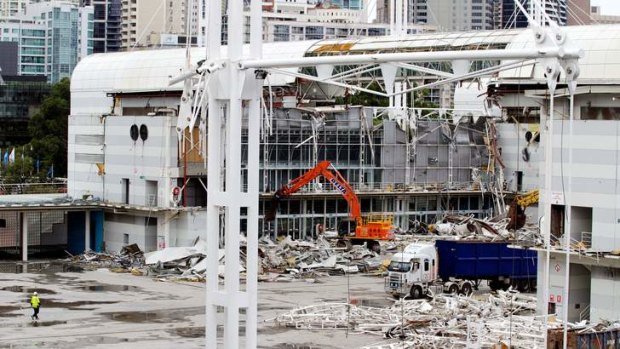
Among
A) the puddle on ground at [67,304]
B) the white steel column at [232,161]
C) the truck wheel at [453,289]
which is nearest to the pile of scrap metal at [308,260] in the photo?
the truck wheel at [453,289]

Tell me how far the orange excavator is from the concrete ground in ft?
21.5

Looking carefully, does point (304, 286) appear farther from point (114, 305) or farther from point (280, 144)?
point (280, 144)

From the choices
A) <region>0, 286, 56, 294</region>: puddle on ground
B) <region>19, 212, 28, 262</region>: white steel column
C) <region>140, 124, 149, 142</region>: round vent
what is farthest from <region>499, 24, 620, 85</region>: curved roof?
<region>19, 212, 28, 262</region>: white steel column

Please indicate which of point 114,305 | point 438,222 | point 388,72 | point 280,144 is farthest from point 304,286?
point 388,72

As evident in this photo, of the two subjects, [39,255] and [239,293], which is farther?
[39,255]

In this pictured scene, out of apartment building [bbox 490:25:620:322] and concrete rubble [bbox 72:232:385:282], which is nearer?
apartment building [bbox 490:25:620:322]

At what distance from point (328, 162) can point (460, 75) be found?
35258mm

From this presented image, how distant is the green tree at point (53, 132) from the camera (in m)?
99.9

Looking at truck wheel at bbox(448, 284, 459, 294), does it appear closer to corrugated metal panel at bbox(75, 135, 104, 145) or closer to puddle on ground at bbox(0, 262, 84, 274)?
puddle on ground at bbox(0, 262, 84, 274)

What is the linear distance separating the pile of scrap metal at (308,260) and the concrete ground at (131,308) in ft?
3.79

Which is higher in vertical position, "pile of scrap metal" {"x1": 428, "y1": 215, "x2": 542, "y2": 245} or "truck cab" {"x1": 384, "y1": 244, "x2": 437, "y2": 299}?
"pile of scrap metal" {"x1": 428, "y1": 215, "x2": 542, "y2": 245}

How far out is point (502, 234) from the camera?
59.4 m

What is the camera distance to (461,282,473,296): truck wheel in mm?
49688

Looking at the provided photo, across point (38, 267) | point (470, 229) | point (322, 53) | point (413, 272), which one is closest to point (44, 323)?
point (413, 272)
